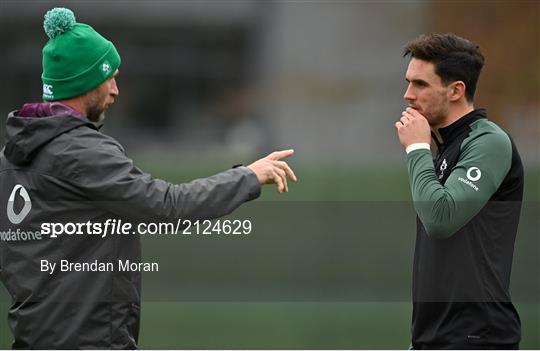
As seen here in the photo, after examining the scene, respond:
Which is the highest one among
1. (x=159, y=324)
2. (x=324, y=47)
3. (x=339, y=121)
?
(x=324, y=47)

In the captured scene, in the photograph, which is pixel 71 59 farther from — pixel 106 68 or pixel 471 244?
pixel 471 244

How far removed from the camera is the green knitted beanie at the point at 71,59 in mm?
3061

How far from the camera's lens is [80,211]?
290 centimetres

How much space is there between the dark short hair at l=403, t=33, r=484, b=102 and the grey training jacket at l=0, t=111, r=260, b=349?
85 cm

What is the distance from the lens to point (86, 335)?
2883 millimetres

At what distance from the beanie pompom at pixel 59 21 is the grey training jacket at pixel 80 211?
1.13 ft

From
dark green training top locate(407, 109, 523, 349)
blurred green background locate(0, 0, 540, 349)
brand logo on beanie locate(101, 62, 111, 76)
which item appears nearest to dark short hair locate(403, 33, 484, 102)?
dark green training top locate(407, 109, 523, 349)

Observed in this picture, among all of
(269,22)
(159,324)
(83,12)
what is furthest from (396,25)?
(159,324)

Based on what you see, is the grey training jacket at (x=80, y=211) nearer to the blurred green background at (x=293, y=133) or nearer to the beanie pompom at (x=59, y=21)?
the beanie pompom at (x=59, y=21)

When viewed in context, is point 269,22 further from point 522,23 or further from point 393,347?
point 393,347

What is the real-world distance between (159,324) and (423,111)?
10.9 feet

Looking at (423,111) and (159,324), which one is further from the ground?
(423,111)

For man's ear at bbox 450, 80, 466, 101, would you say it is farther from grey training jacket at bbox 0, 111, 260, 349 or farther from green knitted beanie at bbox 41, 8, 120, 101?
green knitted beanie at bbox 41, 8, 120, 101

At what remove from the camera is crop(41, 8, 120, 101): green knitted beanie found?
3.06 meters
